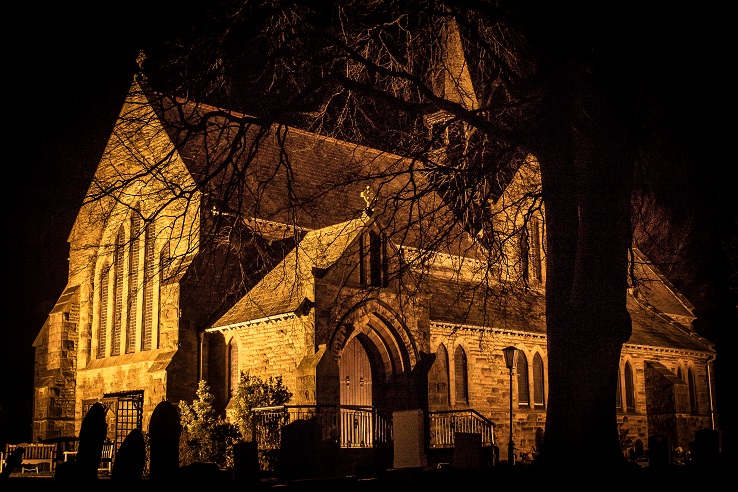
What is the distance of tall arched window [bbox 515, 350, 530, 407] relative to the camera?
3269 cm

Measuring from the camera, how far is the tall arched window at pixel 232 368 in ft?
91.0

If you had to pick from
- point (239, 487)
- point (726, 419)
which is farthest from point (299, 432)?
point (726, 419)

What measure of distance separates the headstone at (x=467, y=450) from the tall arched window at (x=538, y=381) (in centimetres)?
1544

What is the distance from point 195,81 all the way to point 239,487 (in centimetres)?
727

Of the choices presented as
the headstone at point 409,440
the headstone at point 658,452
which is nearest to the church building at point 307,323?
the headstone at point 409,440

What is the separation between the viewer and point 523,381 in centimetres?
3297

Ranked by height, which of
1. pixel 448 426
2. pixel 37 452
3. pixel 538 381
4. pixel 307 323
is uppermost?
pixel 307 323

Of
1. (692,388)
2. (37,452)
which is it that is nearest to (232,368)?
(37,452)

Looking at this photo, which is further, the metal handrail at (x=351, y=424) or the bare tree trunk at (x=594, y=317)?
the metal handrail at (x=351, y=424)

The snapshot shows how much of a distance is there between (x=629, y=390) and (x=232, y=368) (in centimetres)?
1815

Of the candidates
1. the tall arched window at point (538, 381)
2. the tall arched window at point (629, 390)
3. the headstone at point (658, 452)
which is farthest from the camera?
the tall arched window at point (629, 390)

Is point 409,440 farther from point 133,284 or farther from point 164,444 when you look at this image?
point 133,284

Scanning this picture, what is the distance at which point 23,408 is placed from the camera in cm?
3959

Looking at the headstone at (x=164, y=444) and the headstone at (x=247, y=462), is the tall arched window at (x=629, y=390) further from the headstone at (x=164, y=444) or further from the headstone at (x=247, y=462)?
the headstone at (x=164, y=444)
